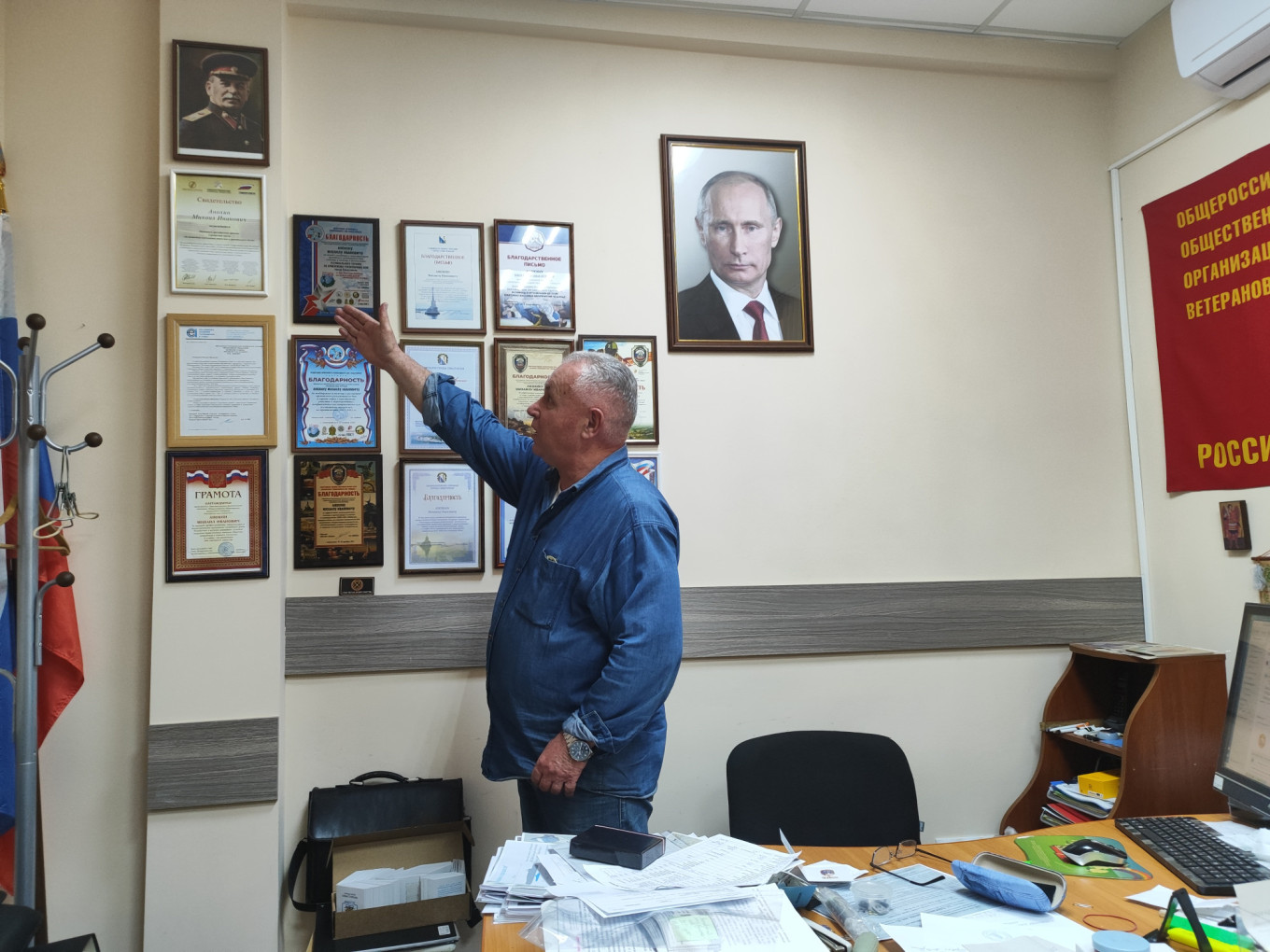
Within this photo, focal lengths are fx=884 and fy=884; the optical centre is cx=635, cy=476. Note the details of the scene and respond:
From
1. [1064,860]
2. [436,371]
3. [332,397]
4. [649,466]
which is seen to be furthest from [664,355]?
[1064,860]

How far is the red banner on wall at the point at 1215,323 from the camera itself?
8.25 feet

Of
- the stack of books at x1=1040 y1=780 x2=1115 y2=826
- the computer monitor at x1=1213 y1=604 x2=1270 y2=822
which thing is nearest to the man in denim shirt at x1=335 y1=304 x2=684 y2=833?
the computer monitor at x1=1213 y1=604 x2=1270 y2=822

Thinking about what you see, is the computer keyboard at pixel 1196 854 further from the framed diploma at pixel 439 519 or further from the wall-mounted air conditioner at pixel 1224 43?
the wall-mounted air conditioner at pixel 1224 43

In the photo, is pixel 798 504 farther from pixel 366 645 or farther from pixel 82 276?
pixel 82 276

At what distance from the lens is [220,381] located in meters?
2.39

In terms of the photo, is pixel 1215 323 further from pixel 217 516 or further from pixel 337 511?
pixel 217 516

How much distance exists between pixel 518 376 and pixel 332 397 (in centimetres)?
53

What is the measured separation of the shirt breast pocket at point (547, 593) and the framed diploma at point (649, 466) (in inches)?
27.7

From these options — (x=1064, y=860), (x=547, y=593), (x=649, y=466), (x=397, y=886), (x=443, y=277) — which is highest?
(x=443, y=277)

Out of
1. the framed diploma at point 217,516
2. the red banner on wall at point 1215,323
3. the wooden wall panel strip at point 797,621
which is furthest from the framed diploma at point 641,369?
the red banner on wall at point 1215,323

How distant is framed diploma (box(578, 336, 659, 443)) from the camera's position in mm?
2688

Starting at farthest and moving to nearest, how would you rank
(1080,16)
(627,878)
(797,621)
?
(1080,16), (797,621), (627,878)

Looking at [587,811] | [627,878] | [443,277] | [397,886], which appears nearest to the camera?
[627,878]

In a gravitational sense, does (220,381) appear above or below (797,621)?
above
